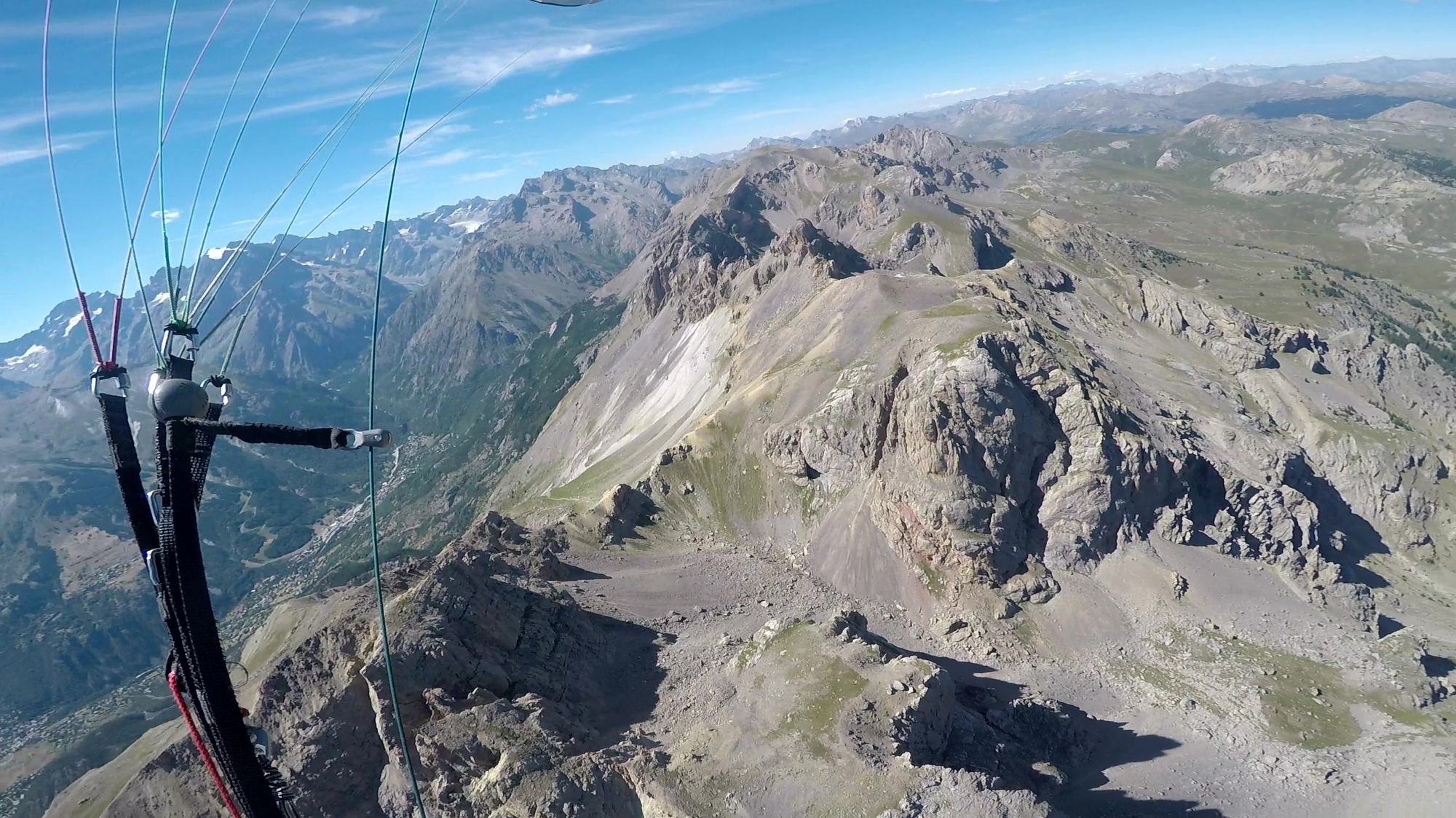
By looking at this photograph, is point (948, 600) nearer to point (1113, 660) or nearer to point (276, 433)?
point (1113, 660)

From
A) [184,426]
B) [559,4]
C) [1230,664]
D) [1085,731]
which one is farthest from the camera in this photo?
[1230,664]

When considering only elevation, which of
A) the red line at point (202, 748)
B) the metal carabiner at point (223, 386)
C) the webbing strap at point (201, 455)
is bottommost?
the red line at point (202, 748)

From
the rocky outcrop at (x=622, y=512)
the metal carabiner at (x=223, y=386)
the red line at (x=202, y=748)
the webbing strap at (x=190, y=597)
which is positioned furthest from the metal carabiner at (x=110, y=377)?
the rocky outcrop at (x=622, y=512)

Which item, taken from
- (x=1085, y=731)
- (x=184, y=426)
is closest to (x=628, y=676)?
(x=1085, y=731)

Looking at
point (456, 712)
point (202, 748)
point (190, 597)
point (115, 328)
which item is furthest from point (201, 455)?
point (456, 712)

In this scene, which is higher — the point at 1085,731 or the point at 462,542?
the point at 462,542

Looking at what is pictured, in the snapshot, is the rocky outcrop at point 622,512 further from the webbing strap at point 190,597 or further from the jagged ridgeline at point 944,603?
the webbing strap at point 190,597

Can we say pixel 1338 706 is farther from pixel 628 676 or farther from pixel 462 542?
pixel 462 542

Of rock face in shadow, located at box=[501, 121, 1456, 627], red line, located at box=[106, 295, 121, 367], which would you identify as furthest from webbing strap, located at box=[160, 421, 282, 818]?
rock face in shadow, located at box=[501, 121, 1456, 627]
